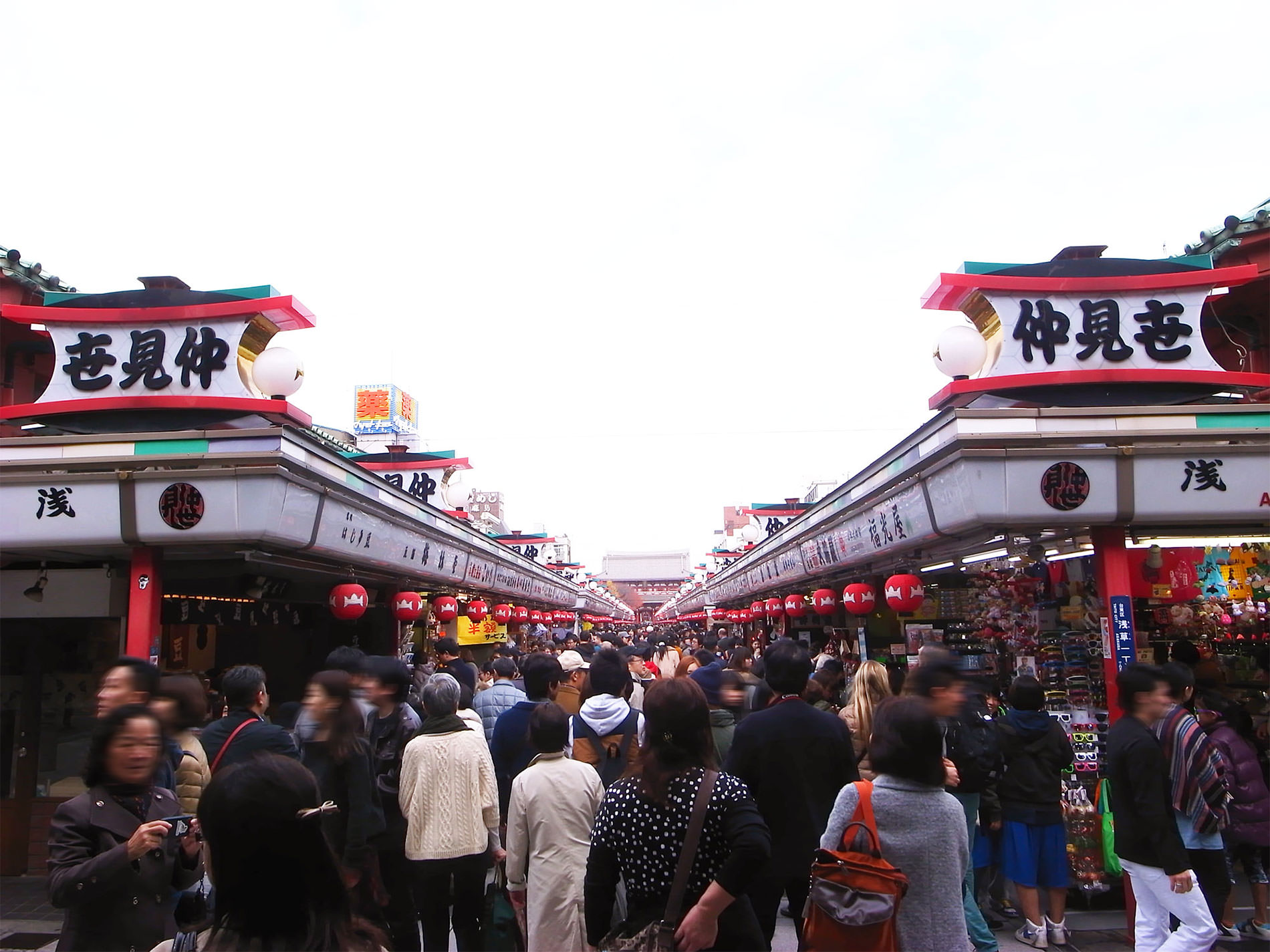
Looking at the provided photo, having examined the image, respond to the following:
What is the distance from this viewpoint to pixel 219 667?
1259 centimetres

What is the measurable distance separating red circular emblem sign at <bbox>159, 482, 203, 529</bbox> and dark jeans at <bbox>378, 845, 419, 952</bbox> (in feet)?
12.8

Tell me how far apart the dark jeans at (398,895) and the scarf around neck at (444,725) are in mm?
790

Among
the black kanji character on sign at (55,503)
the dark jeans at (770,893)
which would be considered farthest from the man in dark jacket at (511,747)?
the black kanji character on sign at (55,503)

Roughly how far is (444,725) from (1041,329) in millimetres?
7031

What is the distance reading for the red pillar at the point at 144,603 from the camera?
8.00m

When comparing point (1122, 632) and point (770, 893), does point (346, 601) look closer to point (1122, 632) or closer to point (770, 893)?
point (770, 893)

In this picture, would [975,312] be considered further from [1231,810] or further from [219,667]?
[219,667]

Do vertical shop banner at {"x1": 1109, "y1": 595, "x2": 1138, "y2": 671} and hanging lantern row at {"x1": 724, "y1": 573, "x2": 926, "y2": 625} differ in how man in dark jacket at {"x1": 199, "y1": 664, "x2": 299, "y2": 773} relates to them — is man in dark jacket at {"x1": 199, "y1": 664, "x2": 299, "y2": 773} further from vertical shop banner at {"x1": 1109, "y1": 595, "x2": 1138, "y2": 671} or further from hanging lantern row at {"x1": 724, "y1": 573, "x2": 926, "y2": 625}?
hanging lantern row at {"x1": 724, "y1": 573, "x2": 926, "y2": 625}

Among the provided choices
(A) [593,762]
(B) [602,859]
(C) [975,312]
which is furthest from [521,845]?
(C) [975,312]

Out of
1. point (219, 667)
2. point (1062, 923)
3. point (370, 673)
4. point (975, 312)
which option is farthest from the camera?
point (219, 667)

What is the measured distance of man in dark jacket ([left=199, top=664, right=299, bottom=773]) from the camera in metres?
5.04

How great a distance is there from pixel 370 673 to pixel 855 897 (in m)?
3.76

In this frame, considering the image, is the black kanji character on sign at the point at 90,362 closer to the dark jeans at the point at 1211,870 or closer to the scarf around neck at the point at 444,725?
the scarf around neck at the point at 444,725

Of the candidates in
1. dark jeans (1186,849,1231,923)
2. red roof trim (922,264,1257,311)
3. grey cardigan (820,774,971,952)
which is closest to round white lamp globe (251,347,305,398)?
red roof trim (922,264,1257,311)
